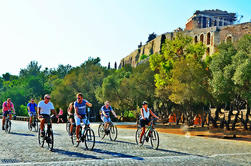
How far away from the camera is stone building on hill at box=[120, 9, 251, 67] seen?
55.4 meters

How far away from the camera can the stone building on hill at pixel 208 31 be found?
182 ft

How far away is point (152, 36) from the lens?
349 feet

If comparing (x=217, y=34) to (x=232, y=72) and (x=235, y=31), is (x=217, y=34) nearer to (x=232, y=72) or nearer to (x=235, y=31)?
(x=235, y=31)

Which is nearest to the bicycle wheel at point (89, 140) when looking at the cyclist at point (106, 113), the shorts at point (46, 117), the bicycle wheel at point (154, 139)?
the shorts at point (46, 117)

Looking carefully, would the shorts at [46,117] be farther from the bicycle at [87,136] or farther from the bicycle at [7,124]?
the bicycle at [7,124]

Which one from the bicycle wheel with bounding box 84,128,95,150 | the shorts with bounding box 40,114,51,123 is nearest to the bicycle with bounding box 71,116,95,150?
the bicycle wheel with bounding box 84,128,95,150

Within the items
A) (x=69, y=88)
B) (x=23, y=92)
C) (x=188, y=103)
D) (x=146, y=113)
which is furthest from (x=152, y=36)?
(x=146, y=113)

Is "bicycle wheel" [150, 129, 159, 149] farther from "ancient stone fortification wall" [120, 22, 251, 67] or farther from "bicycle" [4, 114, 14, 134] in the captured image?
"ancient stone fortification wall" [120, 22, 251, 67]

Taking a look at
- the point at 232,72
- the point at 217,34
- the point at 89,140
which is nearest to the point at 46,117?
the point at 89,140

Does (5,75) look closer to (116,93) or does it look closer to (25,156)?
(116,93)

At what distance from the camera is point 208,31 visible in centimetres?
Answer: 6144

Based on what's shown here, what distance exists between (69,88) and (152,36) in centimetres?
6162

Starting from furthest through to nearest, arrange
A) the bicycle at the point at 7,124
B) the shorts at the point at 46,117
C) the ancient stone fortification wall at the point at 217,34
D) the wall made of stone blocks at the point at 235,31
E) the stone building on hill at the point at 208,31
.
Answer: the stone building on hill at the point at 208,31
the ancient stone fortification wall at the point at 217,34
the wall made of stone blocks at the point at 235,31
the bicycle at the point at 7,124
the shorts at the point at 46,117

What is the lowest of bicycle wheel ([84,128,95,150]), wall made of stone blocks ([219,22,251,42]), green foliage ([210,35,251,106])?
bicycle wheel ([84,128,95,150])
